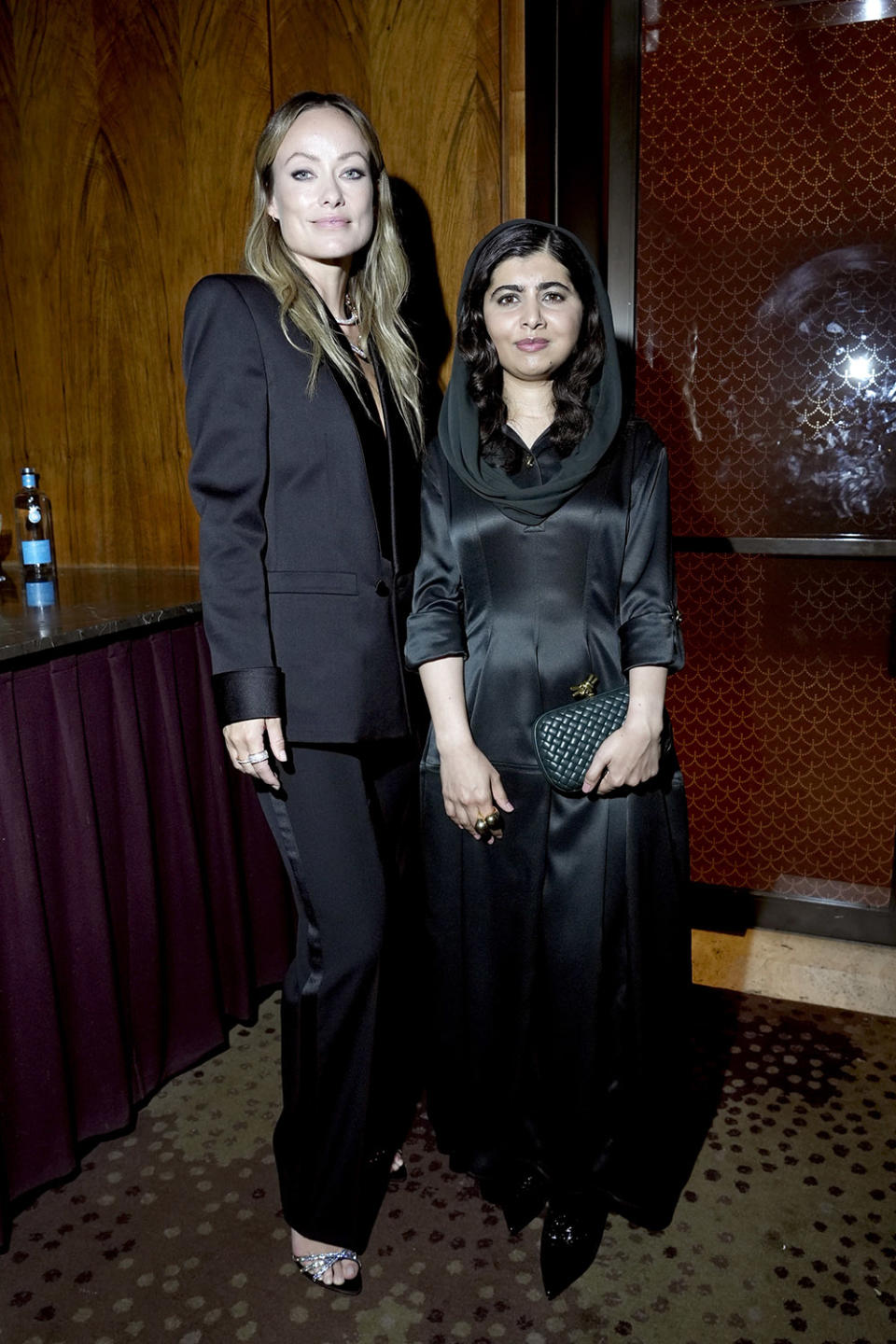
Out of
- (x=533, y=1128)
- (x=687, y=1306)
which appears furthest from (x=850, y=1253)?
(x=533, y=1128)

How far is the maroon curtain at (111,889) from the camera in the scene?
1.60 meters

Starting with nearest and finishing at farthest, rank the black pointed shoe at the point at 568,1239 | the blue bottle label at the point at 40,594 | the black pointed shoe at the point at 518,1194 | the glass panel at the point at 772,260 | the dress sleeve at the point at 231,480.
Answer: the dress sleeve at the point at 231,480 < the black pointed shoe at the point at 568,1239 < the black pointed shoe at the point at 518,1194 < the blue bottle label at the point at 40,594 < the glass panel at the point at 772,260

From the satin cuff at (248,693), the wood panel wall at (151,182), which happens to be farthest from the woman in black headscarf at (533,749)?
the wood panel wall at (151,182)

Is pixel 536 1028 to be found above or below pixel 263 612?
below

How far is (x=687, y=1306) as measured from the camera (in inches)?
55.4

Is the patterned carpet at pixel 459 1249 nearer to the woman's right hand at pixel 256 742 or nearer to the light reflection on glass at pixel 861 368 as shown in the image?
the woman's right hand at pixel 256 742

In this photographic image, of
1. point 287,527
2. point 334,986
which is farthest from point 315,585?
point 334,986

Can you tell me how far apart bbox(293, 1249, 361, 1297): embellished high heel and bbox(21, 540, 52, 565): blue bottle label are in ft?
5.09

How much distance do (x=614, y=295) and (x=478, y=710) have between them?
4.36 feet

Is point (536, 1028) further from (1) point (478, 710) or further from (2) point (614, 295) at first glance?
(2) point (614, 295)

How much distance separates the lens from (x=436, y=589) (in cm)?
144

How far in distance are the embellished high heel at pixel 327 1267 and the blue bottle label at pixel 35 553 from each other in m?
1.55

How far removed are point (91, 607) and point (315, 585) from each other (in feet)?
2.42

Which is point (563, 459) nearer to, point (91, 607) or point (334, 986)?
point (334, 986)
